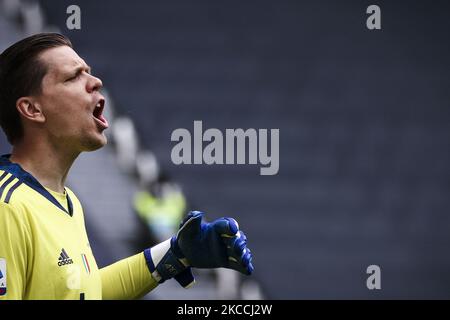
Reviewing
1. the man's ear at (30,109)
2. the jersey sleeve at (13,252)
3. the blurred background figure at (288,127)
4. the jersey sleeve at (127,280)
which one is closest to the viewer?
the jersey sleeve at (13,252)

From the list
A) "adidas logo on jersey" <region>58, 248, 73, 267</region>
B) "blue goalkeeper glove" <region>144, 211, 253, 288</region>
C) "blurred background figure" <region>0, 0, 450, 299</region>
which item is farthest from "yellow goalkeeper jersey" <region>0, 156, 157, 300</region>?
"blurred background figure" <region>0, 0, 450, 299</region>

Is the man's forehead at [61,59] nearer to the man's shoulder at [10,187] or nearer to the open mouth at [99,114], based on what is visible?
the open mouth at [99,114]

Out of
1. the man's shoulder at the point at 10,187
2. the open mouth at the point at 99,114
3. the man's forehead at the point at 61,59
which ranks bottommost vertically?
the man's shoulder at the point at 10,187

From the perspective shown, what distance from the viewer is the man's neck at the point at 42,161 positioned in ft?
6.20

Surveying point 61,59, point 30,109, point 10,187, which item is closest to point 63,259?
point 10,187

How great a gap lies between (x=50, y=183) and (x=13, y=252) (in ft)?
0.97

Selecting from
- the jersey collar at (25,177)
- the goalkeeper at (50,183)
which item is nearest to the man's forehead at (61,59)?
the goalkeeper at (50,183)

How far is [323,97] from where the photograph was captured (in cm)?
407

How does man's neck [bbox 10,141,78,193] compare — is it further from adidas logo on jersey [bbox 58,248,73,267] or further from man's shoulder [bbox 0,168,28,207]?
adidas logo on jersey [bbox 58,248,73,267]

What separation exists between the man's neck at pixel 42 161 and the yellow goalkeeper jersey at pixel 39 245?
29 mm

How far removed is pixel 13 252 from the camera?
1648mm
